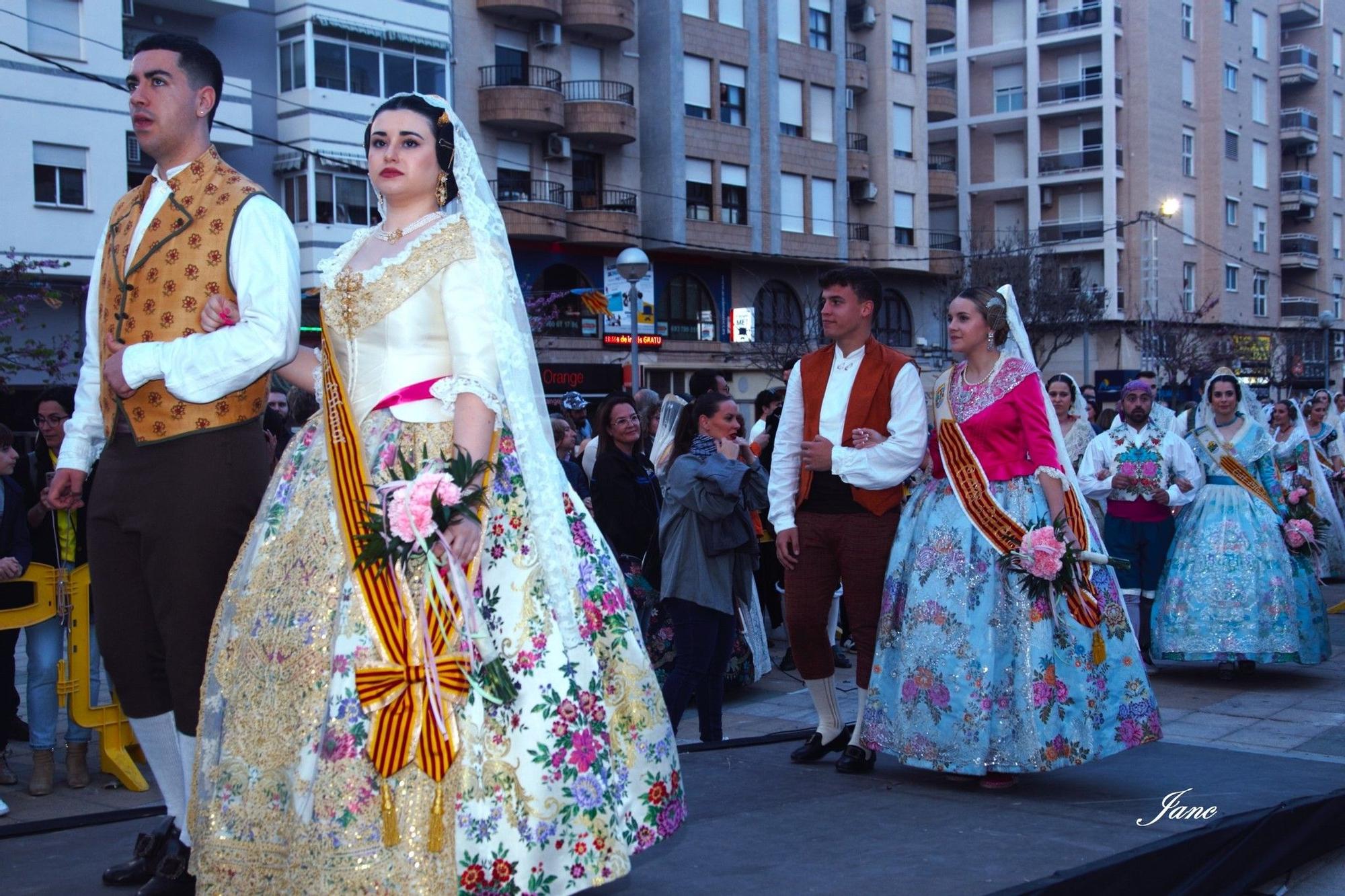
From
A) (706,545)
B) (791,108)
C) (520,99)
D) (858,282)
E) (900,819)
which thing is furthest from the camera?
(791,108)

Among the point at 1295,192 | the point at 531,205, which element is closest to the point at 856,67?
the point at 531,205

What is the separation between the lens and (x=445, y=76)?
27.5m

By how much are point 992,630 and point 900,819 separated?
0.85m

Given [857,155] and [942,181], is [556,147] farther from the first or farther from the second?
[942,181]

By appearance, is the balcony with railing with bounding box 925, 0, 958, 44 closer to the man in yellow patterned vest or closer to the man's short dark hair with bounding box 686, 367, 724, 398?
the man's short dark hair with bounding box 686, 367, 724, 398

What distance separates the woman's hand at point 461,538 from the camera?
3201 mm

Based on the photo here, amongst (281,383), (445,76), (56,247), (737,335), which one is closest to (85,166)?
(56,247)

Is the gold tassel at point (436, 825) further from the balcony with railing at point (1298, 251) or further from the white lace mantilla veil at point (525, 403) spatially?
the balcony with railing at point (1298, 251)

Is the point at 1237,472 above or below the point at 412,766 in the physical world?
above

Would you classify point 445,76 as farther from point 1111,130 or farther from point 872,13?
point 1111,130

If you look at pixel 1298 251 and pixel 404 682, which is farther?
pixel 1298 251

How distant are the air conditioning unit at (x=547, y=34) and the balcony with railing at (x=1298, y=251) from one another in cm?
3412

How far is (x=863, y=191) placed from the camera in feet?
124

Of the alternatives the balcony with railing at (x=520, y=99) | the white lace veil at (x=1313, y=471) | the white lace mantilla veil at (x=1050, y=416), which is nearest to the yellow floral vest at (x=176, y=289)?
the white lace mantilla veil at (x=1050, y=416)
